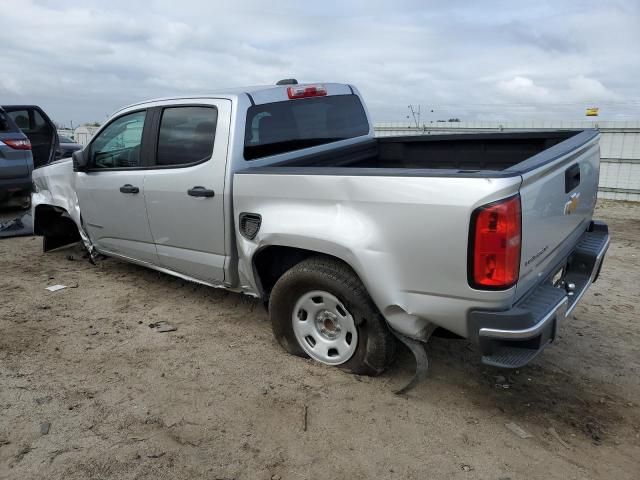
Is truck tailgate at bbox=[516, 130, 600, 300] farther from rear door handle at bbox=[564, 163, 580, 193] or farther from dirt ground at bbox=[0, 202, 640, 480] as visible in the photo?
dirt ground at bbox=[0, 202, 640, 480]

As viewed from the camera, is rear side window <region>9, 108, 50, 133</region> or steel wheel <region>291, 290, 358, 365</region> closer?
steel wheel <region>291, 290, 358, 365</region>

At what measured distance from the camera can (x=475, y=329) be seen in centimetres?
252

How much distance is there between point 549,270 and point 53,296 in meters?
4.27

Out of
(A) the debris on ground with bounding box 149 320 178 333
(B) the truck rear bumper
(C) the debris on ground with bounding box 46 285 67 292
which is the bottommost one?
(A) the debris on ground with bounding box 149 320 178 333

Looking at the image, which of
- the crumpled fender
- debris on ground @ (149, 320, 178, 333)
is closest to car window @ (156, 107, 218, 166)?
debris on ground @ (149, 320, 178, 333)

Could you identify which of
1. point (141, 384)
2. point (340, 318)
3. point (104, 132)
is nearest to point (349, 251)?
point (340, 318)

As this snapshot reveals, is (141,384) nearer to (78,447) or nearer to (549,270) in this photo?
(78,447)

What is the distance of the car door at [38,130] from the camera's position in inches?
353

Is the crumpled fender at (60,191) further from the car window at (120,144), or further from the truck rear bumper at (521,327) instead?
the truck rear bumper at (521,327)

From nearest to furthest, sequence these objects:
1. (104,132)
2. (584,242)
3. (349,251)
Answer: (349,251), (584,242), (104,132)

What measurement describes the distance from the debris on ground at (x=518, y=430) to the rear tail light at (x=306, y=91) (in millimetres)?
2714

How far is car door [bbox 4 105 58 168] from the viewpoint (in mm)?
8961

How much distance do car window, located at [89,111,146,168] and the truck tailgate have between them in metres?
3.10

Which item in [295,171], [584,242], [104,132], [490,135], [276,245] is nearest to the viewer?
[295,171]
